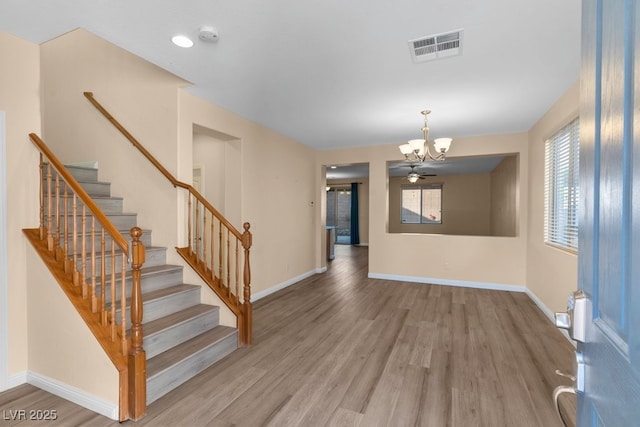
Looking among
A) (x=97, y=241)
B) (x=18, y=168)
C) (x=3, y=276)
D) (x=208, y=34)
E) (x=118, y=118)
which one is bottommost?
(x=3, y=276)

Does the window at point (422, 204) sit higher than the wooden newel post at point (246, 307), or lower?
higher

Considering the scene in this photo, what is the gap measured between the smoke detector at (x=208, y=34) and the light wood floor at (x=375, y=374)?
2.57m

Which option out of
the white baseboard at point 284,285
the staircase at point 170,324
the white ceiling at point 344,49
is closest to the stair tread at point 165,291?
the staircase at point 170,324

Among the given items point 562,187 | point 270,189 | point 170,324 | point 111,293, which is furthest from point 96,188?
point 562,187

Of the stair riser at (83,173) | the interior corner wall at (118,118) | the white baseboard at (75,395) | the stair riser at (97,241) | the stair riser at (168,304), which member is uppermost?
the interior corner wall at (118,118)

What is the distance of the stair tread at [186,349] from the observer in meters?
2.18

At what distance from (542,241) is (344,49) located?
366 cm

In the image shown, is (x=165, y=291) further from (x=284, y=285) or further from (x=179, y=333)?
(x=284, y=285)

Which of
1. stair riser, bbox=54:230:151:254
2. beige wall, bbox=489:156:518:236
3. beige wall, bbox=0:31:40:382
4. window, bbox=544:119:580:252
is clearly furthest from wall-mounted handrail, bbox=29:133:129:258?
beige wall, bbox=489:156:518:236

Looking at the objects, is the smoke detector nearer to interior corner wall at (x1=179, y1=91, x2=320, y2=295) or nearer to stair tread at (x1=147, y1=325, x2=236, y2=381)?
interior corner wall at (x1=179, y1=91, x2=320, y2=295)

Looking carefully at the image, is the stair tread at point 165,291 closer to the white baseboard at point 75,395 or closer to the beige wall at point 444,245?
the white baseboard at point 75,395

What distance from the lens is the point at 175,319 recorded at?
2.59 m

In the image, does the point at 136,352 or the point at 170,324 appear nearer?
the point at 136,352

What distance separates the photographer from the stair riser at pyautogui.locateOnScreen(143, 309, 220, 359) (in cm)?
229
